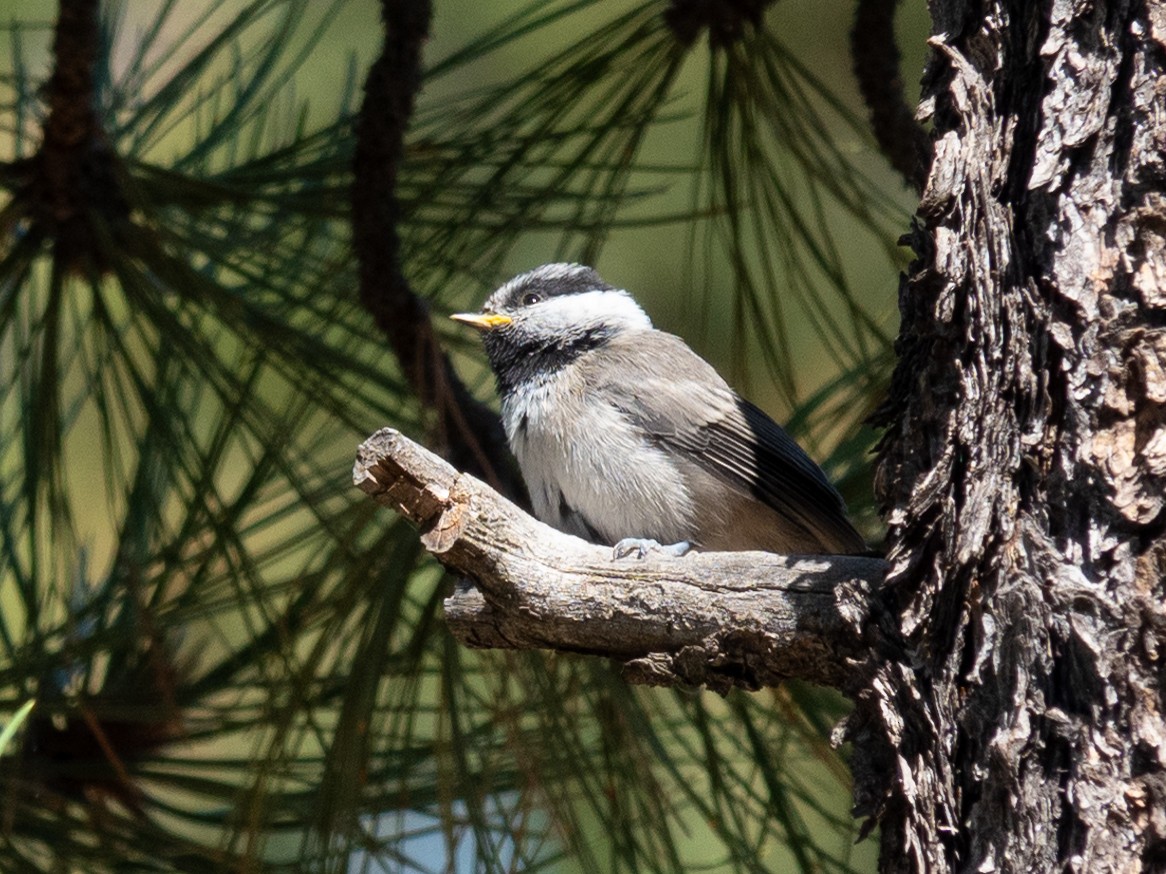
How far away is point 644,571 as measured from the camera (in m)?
1.89

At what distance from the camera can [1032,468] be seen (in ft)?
5.32

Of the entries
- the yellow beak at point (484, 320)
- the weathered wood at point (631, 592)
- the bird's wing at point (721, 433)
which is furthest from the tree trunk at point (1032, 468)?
the yellow beak at point (484, 320)

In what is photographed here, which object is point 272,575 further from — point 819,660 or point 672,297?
point 819,660

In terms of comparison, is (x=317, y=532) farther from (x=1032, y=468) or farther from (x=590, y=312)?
(x=1032, y=468)

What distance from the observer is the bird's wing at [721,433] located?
288cm

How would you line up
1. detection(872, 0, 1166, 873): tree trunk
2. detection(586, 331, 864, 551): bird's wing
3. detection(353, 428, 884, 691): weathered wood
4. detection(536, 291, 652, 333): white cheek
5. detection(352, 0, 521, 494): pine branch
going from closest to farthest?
detection(872, 0, 1166, 873): tree trunk → detection(353, 428, 884, 691): weathered wood → detection(352, 0, 521, 494): pine branch → detection(586, 331, 864, 551): bird's wing → detection(536, 291, 652, 333): white cheek

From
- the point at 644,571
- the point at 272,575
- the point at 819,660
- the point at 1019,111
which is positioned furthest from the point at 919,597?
the point at 272,575

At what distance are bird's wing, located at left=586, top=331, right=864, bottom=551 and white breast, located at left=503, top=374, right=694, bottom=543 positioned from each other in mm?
68

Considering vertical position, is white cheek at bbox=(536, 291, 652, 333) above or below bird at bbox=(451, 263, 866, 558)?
above

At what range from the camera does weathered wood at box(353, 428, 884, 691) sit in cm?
179

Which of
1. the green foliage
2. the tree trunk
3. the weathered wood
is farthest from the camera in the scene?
the green foliage

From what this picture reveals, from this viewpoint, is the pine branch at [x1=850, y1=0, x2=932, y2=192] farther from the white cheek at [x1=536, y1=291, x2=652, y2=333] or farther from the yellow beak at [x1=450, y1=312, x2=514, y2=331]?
the yellow beak at [x1=450, y1=312, x2=514, y2=331]

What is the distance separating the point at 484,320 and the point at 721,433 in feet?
1.89

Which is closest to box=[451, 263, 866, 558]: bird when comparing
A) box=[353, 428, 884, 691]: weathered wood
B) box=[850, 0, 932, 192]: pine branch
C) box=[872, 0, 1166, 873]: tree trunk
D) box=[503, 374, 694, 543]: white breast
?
box=[503, 374, 694, 543]: white breast
